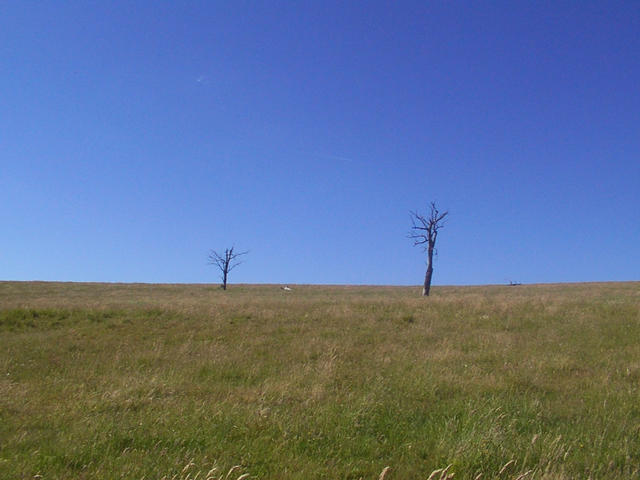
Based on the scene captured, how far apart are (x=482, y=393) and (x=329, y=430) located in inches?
115

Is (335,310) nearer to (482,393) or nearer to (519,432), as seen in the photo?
(482,393)

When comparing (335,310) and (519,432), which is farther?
(335,310)

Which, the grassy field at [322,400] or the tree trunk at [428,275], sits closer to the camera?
the grassy field at [322,400]

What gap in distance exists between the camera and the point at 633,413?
19.8ft

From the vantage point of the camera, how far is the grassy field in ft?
14.5

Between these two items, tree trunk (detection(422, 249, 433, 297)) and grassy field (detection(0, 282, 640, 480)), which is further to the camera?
tree trunk (detection(422, 249, 433, 297))

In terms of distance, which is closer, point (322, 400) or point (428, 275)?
point (322, 400)

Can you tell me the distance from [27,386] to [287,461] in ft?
17.8

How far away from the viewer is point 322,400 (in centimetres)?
650

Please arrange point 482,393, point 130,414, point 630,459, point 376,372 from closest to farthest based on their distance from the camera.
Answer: point 630,459, point 130,414, point 482,393, point 376,372

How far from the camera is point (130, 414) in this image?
5.82 meters

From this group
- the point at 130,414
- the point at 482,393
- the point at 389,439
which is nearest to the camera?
the point at 389,439

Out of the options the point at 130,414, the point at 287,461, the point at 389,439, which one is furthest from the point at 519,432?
the point at 130,414

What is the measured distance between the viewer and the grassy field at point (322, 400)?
4418 mm
